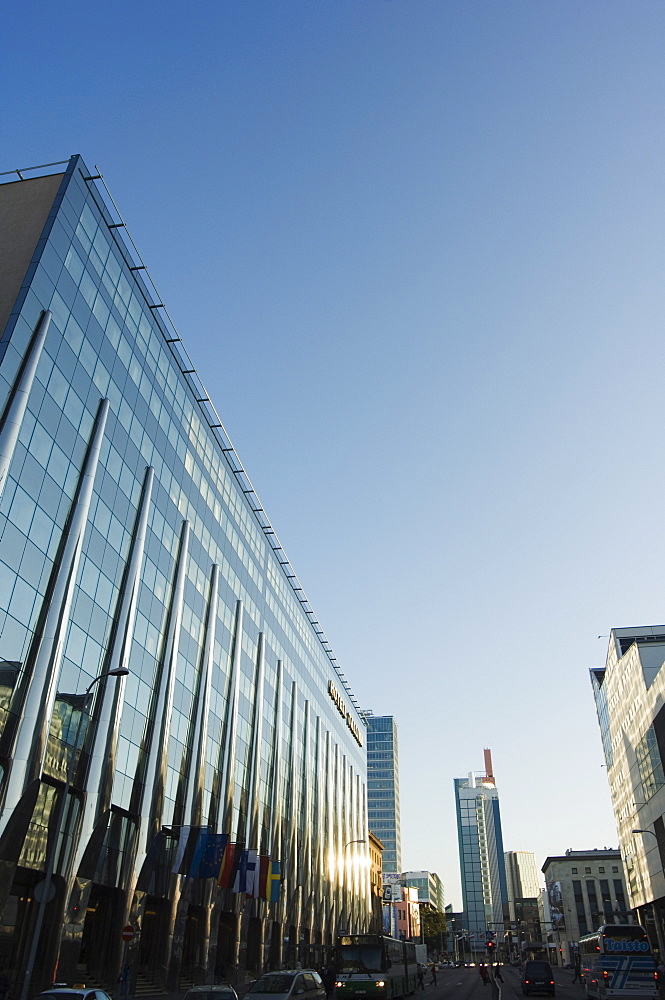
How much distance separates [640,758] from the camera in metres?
84.8

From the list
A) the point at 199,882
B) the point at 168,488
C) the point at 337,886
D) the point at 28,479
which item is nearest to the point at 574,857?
the point at 337,886

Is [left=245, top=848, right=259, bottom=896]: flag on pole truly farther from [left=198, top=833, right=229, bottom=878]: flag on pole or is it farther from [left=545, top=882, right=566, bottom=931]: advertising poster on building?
[left=545, top=882, right=566, bottom=931]: advertising poster on building

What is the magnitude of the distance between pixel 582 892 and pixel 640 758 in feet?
327

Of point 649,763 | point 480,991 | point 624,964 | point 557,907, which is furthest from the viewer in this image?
point 557,907

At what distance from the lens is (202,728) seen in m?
47.9

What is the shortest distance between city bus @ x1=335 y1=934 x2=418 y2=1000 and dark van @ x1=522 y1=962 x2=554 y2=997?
1543 centimetres

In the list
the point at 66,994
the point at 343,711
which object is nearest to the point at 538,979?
the point at 66,994

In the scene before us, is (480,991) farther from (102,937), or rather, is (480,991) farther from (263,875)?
(102,937)

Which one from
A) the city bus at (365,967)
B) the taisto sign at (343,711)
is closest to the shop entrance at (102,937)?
the city bus at (365,967)

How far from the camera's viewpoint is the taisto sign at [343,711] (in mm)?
97631

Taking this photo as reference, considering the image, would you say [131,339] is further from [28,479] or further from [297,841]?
[297,841]

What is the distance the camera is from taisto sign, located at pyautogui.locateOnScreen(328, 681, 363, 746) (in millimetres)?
97631

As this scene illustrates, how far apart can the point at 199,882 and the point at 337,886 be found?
5042 centimetres

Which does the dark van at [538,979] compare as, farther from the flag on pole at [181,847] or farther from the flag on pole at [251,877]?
the flag on pole at [181,847]
